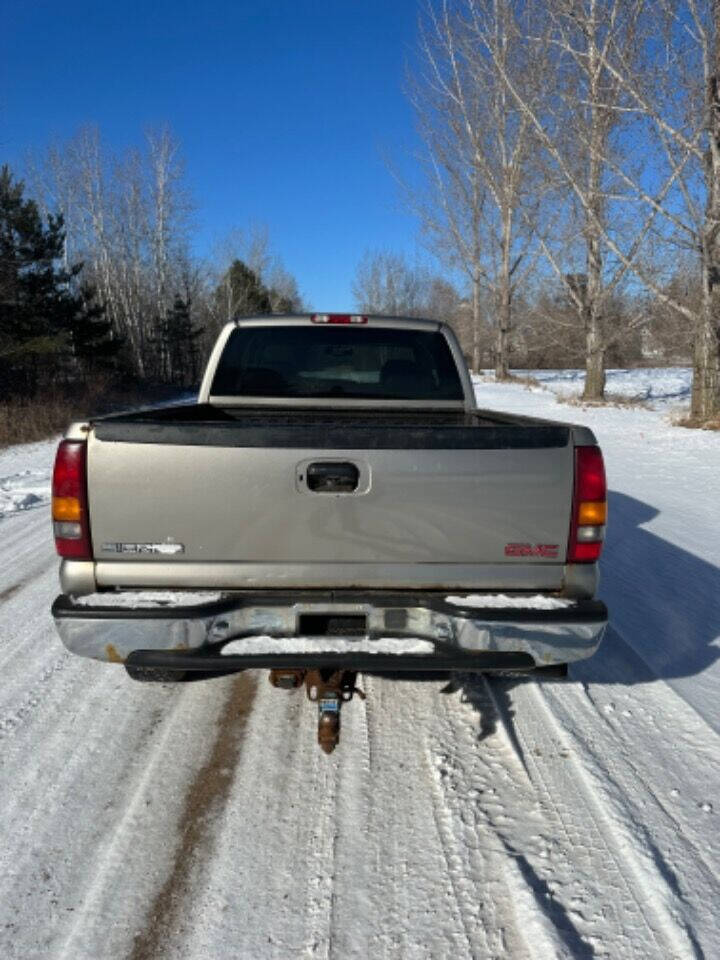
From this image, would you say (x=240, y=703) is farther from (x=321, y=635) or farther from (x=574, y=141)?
(x=574, y=141)

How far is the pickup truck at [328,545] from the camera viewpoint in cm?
216

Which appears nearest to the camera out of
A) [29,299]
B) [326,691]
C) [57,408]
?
[326,691]

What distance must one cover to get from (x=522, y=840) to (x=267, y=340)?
9.91ft

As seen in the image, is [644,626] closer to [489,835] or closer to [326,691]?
[489,835]

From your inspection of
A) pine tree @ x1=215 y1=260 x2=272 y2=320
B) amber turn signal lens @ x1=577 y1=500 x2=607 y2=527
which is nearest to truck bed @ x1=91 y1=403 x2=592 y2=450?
amber turn signal lens @ x1=577 y1=500 x2=607 y2=527

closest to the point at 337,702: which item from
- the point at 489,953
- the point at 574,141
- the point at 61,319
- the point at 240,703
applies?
the point at 240,703

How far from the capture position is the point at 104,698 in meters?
3.12

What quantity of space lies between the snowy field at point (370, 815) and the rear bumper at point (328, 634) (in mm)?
571

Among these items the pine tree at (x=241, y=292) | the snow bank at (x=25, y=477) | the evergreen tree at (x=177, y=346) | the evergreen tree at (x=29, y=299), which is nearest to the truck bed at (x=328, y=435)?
the snow bank at (x=25, y=477)

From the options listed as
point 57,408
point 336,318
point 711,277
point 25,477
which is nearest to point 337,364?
point 336,318

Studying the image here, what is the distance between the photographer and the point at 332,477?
219 cm

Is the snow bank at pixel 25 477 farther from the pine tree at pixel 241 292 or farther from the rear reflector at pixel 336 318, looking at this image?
the pine tree at pixel 241 292

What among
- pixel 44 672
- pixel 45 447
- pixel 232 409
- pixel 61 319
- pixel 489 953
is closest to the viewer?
pixel 489 953

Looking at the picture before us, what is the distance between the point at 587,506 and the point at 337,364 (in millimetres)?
2226
